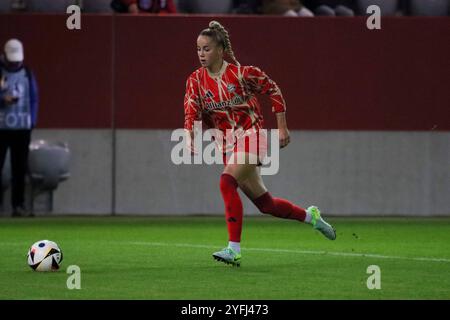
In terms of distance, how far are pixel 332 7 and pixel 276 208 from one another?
811 cm

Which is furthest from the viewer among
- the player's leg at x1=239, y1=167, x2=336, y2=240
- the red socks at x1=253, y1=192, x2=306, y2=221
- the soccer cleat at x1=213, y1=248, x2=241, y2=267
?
the red socks at x1=253, y1=192, x2=306, y2=221

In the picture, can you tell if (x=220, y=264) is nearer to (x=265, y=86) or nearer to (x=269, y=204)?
(x=269, y=204)

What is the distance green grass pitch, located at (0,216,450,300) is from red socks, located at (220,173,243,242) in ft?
0.98

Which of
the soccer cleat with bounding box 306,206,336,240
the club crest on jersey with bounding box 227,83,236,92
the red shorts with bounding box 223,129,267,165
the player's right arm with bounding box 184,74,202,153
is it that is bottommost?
the soccer cleat with bounding box 306,206,336,240

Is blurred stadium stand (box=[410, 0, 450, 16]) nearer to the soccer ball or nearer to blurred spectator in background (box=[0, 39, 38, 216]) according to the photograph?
blurred spectator in background (box=[0, 39, 38, 216])

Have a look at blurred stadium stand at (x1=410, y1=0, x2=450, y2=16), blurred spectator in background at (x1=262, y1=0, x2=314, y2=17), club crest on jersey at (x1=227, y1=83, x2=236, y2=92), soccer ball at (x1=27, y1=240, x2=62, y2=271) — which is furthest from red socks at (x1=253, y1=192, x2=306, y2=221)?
blurred stadium stand at (x1=410, y1=0, x2=450, y2=16)

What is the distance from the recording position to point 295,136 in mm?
18281

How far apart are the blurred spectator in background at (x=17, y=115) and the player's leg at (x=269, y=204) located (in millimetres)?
6525

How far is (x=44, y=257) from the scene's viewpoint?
10.5 m

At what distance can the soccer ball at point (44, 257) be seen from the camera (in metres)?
10.5

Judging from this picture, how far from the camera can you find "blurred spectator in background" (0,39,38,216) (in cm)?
1739

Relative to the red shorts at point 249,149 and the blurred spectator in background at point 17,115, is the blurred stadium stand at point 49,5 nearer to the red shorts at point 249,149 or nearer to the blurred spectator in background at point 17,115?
the blurred spectator in background at point 17,115

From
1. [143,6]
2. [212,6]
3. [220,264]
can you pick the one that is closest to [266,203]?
[220,264]

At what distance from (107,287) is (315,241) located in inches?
190
